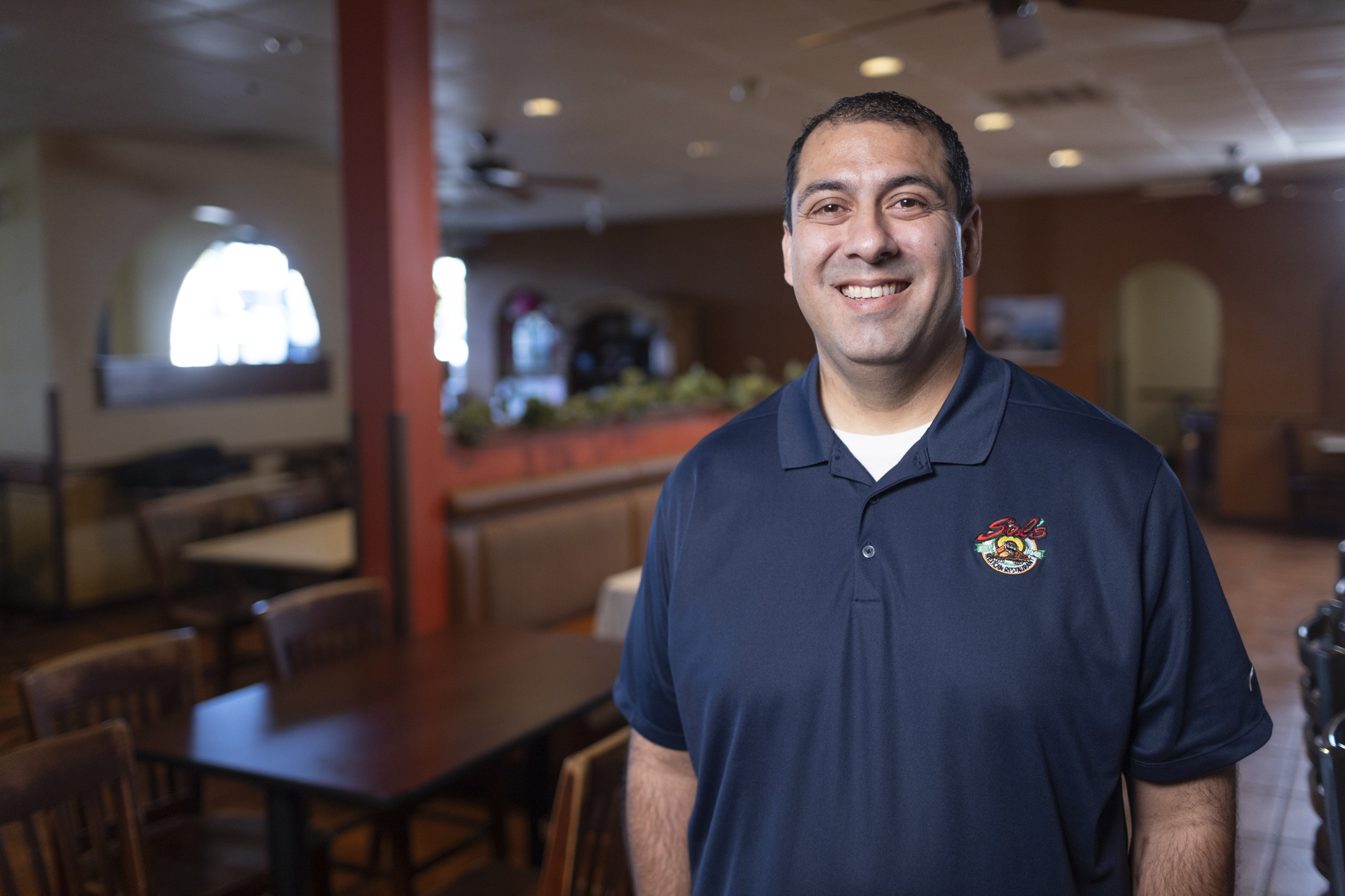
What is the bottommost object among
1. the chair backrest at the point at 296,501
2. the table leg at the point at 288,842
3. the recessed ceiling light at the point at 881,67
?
the table leg at the point at 288,842

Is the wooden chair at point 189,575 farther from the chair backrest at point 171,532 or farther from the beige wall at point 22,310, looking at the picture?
the beige wall at point 22,310

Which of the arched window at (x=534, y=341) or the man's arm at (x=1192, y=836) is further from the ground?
the arched window at (x=534, y=341)

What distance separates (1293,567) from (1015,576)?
894 centimetres

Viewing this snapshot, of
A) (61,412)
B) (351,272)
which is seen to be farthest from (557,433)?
(61,412)

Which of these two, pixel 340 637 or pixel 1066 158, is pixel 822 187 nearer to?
pixel 340 637

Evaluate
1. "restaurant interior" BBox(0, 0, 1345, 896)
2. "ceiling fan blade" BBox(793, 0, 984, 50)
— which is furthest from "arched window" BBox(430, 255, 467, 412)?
"ceiling fan blade" BBox(793, 0, 984, 50)

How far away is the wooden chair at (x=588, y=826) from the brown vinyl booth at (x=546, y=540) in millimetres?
2614

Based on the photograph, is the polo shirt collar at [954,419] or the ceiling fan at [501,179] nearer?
the polo shirt collar at [954,419]

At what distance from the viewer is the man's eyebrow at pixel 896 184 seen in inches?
51.0

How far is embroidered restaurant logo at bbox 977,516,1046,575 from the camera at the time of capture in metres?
1.23

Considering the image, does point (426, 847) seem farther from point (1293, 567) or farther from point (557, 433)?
point (1293, 567)

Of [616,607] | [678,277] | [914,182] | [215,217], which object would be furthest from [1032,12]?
[678,277]

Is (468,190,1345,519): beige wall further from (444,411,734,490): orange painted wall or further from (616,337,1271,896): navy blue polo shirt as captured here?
(616,337,1271,896): navy blue polo shirt

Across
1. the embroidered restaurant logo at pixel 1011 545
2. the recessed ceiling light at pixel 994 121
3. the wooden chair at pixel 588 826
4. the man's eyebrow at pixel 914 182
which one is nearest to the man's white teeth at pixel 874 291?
the man's eyebrow at pixel 914 182
